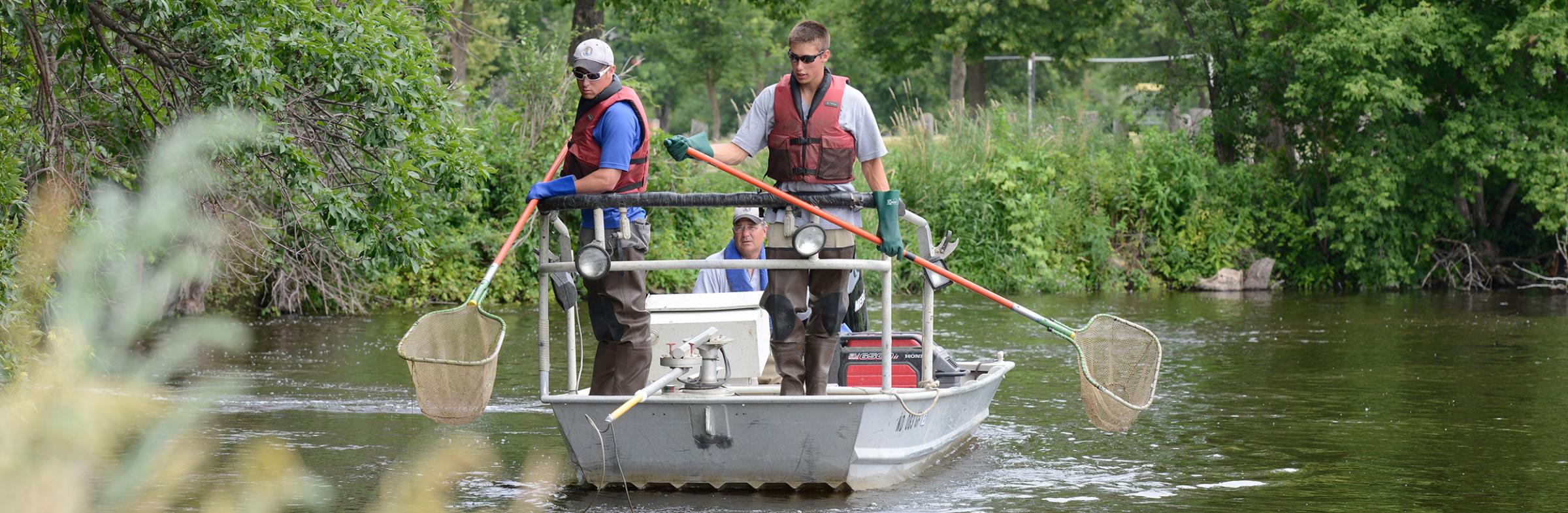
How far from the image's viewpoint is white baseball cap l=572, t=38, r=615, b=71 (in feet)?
22.8

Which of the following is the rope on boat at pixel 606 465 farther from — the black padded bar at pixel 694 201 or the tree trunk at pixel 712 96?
the tree trunk at pixel 712 96

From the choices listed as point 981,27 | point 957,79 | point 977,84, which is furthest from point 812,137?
point 957,79

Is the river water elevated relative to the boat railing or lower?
lower

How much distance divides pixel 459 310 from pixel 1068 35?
93.1ft

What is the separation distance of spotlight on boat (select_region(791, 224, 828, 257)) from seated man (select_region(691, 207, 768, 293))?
185 cm

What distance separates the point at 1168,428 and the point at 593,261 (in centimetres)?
431

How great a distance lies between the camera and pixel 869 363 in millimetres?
8398

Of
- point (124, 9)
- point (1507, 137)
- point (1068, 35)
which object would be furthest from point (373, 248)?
point (1068, 35)

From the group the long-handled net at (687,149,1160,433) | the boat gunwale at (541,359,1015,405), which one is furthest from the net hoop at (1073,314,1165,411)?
the boat gunwale at (541,359,1015,405)

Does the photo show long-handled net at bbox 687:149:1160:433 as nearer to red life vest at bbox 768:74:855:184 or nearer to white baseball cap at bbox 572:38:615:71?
red life vest at bbox 768:74:855:184

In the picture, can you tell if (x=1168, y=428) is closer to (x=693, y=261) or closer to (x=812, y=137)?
(x=812, y=137)

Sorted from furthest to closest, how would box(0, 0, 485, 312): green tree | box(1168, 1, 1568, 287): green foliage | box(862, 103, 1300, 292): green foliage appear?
box(862, 103, 1300, 292): green foliage
box(1168, 1, 1568, 287): green foliage
box(0, 0, 485, 312): green tree

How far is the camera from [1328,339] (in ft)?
51.0

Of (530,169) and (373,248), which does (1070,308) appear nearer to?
(530,169)
